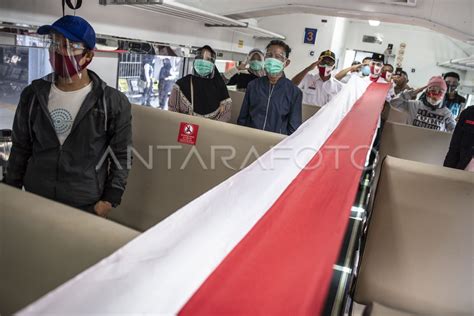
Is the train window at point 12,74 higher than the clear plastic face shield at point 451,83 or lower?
lower

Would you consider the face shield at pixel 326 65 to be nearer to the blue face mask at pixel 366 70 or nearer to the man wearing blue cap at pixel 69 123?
the blue face mask at pixel 366 70

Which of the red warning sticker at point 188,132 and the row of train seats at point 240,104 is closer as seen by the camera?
the red warning sticker at point 188,132

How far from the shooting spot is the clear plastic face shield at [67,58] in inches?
64.5

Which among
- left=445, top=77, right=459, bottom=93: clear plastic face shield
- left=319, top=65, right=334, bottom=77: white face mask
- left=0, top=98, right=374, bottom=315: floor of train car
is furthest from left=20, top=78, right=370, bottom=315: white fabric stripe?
left=445, top=77, right=459, bottom=93: clear plastic face shield

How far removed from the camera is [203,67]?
284cm

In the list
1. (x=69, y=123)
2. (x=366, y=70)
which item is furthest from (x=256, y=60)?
(x=69, y=123)

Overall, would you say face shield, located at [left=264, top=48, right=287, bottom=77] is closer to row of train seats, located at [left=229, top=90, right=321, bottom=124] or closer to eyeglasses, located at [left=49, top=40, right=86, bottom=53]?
row of train seats, located at [left=229, top=90, right=321, bottom=124]

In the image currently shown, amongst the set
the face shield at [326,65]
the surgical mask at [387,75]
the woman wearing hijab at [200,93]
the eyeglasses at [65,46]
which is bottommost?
the woman wearing hijab at [200,93]

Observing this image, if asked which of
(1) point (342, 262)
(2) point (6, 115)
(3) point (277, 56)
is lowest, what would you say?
(1) point (342, 262)

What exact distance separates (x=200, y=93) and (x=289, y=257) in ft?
6.60

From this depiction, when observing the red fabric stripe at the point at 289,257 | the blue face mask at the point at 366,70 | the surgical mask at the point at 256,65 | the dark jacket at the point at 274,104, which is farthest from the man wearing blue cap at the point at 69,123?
the blue face mask at the point at 366,70

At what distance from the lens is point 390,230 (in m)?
1.81

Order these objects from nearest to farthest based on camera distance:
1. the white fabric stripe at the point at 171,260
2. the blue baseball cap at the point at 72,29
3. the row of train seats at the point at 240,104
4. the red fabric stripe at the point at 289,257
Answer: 1. the white fabric stripe at the point at 171,260
2. the red fabric stripe at the point at 289,257
3. the blue baseball cap at the point at 72,29
4. the row of train seats at the point at 240,104

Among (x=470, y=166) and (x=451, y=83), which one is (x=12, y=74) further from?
(x=451, y=83)
